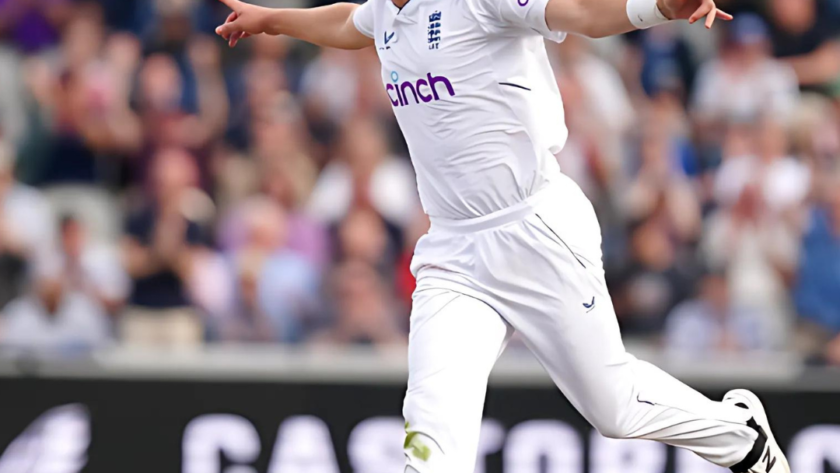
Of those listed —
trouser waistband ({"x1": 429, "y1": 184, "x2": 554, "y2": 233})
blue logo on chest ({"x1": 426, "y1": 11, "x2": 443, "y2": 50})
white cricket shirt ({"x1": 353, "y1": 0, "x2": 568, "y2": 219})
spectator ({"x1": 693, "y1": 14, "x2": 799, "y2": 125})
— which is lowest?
spectator ({"x1": 693, "y1": 14, "x2": 799, "y2": 125})

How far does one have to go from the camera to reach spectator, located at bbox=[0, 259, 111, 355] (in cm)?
879

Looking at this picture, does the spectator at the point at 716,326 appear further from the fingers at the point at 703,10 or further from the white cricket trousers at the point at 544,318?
the fingers at the point at 703,10

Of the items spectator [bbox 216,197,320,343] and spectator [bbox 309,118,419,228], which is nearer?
spectator [bbox 216,197,320,343]

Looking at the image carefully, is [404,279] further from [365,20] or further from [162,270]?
[365,20]

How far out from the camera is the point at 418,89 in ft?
16.5

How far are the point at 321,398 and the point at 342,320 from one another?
5.91 ft

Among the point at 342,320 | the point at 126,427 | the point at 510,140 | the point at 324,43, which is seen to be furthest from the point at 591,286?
the point at 342,320

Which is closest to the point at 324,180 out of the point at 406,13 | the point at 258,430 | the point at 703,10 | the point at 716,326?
the point at 716,326

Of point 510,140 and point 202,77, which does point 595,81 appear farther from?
point 510,140

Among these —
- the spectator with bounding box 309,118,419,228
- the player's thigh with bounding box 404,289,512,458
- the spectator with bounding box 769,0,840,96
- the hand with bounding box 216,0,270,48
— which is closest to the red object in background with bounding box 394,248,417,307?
the spectator with bounding box 309,118,419,228

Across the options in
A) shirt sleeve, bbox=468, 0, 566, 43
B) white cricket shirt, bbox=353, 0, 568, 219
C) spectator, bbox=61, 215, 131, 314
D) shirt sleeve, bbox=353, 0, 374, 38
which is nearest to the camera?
shirt sleeve, bbox=468, 0, 566, 43

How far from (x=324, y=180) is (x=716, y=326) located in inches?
122

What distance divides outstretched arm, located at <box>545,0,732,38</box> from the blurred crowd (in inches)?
155

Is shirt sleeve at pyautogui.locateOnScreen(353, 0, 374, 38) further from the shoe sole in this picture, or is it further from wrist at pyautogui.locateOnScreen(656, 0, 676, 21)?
the shoe sole
